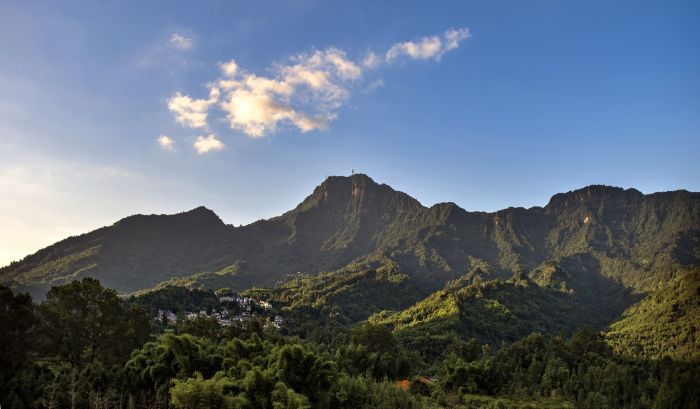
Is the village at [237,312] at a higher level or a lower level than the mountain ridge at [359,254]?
lower

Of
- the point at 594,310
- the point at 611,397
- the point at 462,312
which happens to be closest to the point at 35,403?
the point at 611,397

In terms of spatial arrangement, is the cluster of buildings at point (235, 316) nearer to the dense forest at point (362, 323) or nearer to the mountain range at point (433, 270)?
the dense forest at point (362, 323)

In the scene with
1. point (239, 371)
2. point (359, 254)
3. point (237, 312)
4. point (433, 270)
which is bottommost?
point (237, 312)

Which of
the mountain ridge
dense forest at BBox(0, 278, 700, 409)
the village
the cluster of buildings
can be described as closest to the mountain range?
the mountain ridge

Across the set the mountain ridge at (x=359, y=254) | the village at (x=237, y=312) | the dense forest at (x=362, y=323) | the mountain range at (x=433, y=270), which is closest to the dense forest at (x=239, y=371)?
the dense forest at (x=362, y=323)

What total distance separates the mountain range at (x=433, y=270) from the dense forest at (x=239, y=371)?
130 ft

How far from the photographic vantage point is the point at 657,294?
321 ft

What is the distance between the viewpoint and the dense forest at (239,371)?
625 inches

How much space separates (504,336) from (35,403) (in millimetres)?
78018

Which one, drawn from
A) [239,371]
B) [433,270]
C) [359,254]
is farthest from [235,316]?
[359,254]

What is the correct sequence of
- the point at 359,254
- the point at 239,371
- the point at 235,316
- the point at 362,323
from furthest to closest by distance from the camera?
the point at 359,254
the point at 235,316
the point at 362,323
the point at 239,371

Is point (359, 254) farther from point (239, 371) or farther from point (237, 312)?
point (239, 371)

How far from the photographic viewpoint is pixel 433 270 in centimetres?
16788

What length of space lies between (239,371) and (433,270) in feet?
505
